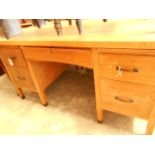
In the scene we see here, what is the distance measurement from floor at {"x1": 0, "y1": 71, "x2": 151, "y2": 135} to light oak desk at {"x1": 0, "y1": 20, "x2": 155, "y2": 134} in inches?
4.5

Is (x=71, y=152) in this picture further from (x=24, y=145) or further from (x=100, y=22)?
(x=100, y=22)

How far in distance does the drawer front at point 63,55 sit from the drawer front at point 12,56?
0.09 m

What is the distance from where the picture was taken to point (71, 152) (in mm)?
705

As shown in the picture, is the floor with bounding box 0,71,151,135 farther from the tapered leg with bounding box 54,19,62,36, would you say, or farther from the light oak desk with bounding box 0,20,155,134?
the tapered leg with bounding box 54,19,62,36

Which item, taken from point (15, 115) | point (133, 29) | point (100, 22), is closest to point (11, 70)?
point (15, 115)

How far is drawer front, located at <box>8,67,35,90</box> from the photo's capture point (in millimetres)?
1236

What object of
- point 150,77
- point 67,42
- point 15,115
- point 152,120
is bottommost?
point 15,115

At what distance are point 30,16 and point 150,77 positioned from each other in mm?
676

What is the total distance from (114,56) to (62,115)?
0.72m

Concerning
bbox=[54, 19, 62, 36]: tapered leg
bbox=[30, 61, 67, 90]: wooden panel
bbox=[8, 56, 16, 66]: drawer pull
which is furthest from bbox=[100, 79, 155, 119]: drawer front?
bbox=[8, 56, 16, 66]: drawer pull

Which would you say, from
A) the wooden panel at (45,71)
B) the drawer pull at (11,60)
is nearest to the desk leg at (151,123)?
the wooden panel at (45,71)

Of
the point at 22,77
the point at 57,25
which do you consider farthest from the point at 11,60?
the point at 57,25

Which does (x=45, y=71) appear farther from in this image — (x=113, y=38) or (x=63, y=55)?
(x=113, y=38)

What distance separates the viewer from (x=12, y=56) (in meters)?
1.17
